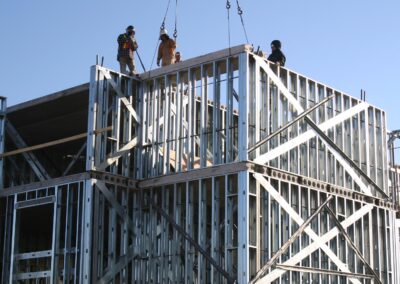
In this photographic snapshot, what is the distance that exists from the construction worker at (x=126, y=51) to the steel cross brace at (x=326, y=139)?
15.1ft

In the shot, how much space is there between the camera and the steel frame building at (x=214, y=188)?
77.8ft

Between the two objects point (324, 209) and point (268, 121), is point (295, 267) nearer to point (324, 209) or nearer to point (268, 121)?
point (324, 209)

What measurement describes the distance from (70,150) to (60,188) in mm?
7920

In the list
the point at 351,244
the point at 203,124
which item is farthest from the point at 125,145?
the point at 351,244

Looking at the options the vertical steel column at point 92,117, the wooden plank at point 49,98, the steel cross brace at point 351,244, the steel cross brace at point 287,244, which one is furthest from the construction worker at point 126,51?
the steel cross brace at point 351,244

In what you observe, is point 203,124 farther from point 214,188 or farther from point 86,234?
point 86,234

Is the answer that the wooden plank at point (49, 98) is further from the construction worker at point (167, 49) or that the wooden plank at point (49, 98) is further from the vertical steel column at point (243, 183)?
the vertical steel column at point (243, 183)

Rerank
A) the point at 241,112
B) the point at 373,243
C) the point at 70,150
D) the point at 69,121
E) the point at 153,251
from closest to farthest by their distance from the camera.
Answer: the point at 241,112 → the point at 153,251 → the point at 373,243 → the point at 69,121 → the point at 70,150

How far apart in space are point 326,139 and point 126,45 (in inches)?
278

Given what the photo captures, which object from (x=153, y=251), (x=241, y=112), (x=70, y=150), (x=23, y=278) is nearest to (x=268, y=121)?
(x=241, y=112)

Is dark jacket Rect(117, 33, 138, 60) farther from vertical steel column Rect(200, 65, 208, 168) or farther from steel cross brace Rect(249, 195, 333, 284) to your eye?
steel cross brace Rect(249, 195, 333, 284)

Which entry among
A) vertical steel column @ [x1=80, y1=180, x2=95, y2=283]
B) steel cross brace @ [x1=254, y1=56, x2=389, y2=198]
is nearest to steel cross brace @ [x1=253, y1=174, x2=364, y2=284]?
steel cross brace @ [x1=254, y1=56, x2=389, y2=198]

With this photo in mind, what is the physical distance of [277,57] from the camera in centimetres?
2647

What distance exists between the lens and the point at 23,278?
26.4 meters
